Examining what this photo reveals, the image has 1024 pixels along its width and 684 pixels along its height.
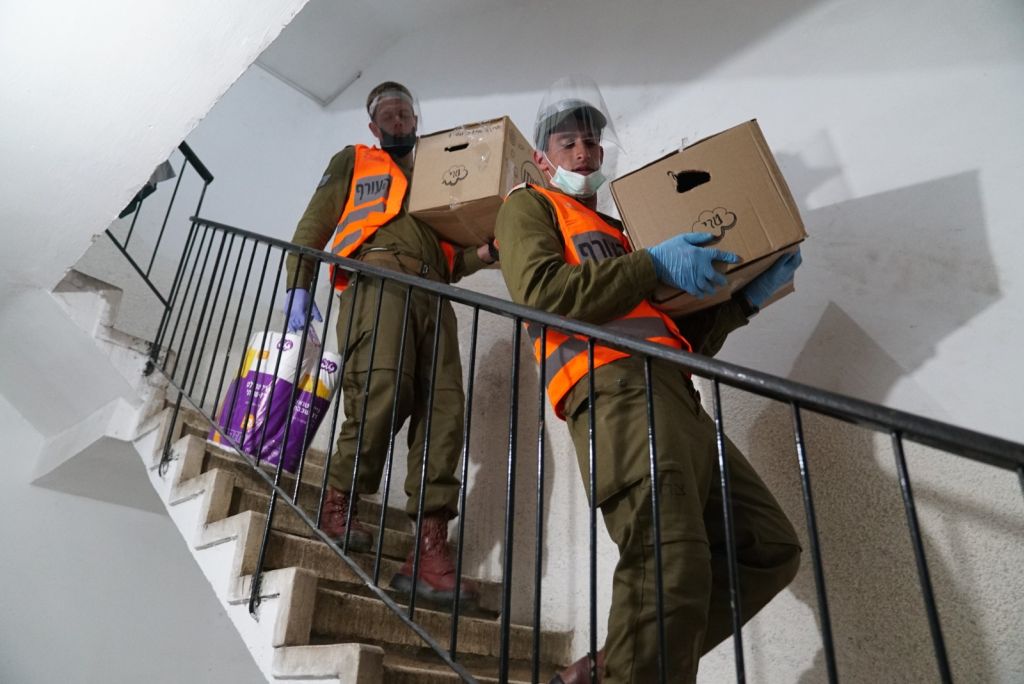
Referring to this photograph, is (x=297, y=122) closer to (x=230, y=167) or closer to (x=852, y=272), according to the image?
(x=230, y=167)

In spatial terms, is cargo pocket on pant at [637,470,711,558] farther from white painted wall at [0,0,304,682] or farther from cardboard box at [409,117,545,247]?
white painted wall at [0,0,304,682]

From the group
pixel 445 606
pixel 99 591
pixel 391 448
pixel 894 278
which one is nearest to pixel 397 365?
pixel 391 448

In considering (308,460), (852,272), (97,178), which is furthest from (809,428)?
(97,178)

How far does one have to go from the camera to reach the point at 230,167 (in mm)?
4336

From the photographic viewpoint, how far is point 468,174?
6.71 ft

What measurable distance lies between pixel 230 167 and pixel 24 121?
231 centimetres

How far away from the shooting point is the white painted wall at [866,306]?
1567mm

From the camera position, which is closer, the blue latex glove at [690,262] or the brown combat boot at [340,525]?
the blue latex glove at [690,262]

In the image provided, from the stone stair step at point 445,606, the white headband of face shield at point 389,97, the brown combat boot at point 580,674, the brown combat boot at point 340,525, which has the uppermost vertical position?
the white headband of face shield at point 389,97

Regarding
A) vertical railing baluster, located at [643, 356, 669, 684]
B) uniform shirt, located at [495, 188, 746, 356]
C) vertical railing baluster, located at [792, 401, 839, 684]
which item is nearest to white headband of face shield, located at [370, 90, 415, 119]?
uniform shirt, located at [495, 188, 746, 356]

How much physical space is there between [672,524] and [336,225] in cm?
169

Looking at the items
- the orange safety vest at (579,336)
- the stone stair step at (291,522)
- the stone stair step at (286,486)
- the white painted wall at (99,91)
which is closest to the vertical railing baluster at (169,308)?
the white painted wall at (99,91)

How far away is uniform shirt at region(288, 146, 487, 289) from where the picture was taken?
2.16 m

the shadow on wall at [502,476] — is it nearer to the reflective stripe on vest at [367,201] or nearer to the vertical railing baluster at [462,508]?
the reflective stripe on vest at [367,201]
